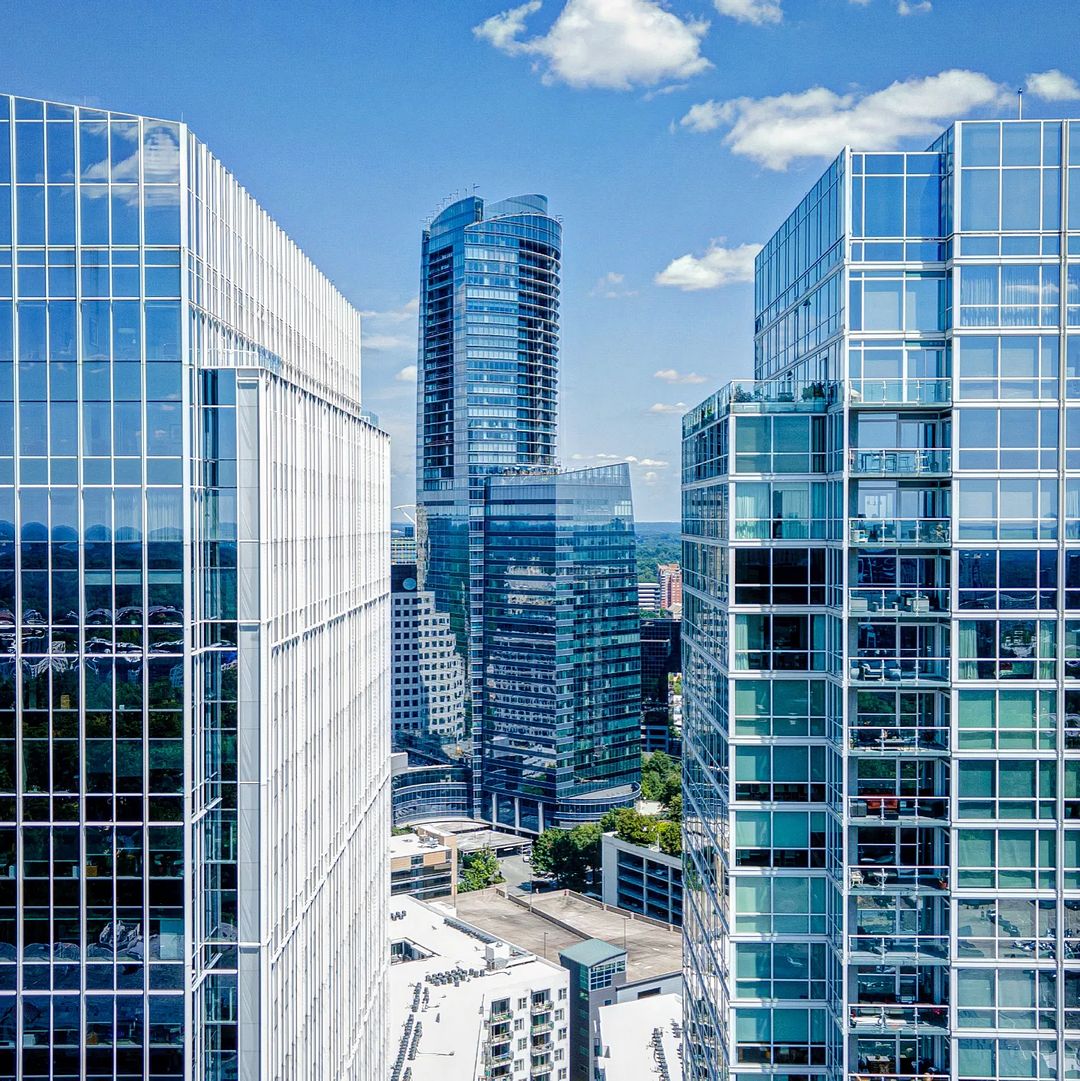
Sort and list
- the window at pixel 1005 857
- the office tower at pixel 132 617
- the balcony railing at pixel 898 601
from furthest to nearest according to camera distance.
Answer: the office tower at pixel 132 617
the window at pixel 1005 857
the balcony railing at pixel 898 601

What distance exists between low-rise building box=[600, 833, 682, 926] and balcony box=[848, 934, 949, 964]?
275ft

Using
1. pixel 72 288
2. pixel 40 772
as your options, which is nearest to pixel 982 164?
pixel 72 288

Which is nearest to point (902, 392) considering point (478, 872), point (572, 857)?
point (478, 872)

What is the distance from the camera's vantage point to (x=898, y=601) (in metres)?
31.9

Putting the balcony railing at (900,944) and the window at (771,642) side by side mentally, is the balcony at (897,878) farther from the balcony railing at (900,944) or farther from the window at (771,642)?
the window at (771,642)

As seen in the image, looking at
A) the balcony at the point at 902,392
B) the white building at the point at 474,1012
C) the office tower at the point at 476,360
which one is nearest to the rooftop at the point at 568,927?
the white building at the point at 474,1012

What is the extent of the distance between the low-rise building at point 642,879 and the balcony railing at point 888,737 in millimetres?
85649

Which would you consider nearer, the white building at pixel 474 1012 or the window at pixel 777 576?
the window at pixel 777 576

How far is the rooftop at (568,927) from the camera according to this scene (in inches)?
3861

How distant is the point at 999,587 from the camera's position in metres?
31.6

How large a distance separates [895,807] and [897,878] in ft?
6.88

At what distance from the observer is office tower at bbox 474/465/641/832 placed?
154m

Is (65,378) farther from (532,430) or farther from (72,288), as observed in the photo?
(532,430)

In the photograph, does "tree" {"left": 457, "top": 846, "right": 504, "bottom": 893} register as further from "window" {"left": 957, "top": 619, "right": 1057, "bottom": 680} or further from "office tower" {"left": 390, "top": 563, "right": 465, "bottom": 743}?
"window" {"left": 957, "top": 619, "right": 1057, "bottom": 680}
